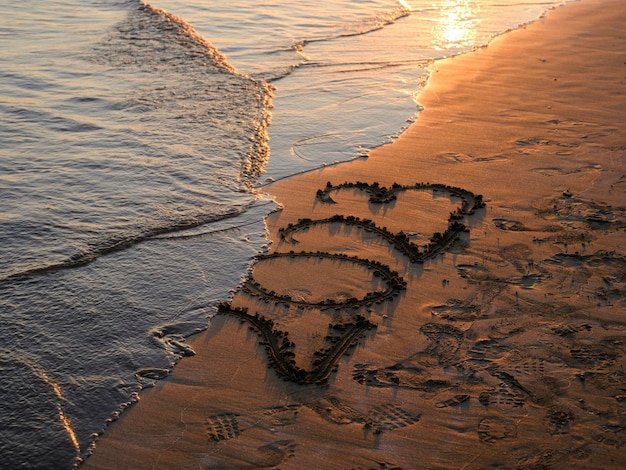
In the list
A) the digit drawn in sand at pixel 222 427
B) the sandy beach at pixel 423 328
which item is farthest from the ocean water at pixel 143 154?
the digit drawn in sand at pixel 222 427

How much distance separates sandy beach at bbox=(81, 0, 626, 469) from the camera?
11.8ft

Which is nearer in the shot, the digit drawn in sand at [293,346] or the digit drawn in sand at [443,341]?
the digit drawn in sand at [293,346]

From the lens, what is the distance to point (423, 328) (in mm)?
4473

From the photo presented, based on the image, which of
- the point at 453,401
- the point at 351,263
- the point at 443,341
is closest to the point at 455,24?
the point at 351,263

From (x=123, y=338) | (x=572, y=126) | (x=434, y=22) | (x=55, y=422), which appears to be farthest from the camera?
(x=434, y=22)

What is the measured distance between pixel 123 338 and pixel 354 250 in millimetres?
1922

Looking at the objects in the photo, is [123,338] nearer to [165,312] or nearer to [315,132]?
[165,312]

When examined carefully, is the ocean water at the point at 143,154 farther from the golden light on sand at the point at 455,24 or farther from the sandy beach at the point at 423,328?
the sandy beach at the point at 423,328

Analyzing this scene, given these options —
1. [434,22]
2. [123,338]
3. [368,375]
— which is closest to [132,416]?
[123,338]

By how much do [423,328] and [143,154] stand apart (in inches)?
154

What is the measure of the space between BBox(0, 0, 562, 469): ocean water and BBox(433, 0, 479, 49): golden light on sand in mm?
83

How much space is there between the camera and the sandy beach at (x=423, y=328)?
11.8 ft

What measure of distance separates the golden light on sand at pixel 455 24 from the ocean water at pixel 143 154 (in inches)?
3.3

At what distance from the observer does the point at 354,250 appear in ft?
18.0
